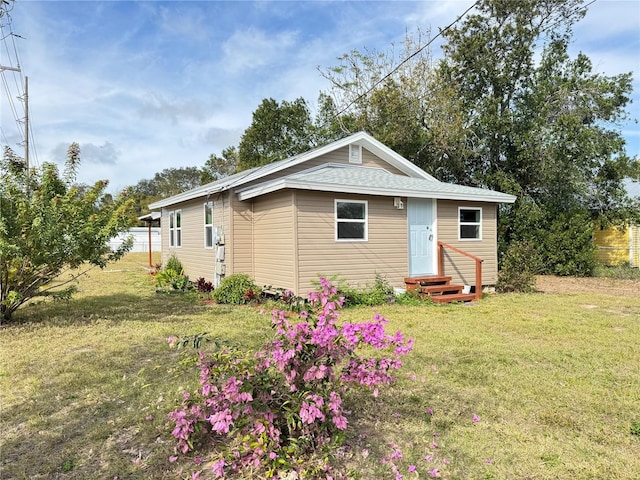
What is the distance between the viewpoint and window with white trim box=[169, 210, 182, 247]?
14.0 metres

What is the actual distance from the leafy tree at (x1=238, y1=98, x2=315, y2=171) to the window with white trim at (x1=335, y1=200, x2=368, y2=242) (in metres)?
18.5

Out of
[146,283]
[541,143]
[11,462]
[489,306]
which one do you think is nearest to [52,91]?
[146,283]

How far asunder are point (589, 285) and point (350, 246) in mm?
8119

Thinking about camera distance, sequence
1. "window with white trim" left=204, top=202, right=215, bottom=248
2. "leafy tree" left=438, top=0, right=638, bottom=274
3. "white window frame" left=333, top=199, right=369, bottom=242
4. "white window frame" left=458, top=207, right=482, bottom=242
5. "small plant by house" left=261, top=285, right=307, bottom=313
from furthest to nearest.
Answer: "leafy tree" left=438, top=0, right=638, bottom=274
"window with white trim" left=204, top=202, right=215, bottom=248
"white window frame" left=458, top=207, right=482, bottom=242
"white window frame" left=333, top=199, right=369, bottom=242
"small plant by house" left=261, top=285, right=307, bottom=313

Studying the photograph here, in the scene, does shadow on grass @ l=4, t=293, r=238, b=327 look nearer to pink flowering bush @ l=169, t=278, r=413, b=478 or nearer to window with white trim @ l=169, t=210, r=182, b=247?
window with white trim @ l=169, t=210, r=182, b=247

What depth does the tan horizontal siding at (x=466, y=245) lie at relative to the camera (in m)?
10.8

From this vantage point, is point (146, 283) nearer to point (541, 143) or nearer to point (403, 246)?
point (403, 246)

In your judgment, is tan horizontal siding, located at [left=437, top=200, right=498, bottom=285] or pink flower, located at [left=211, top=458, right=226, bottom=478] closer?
pink flower, located at [left=211, top=458, right=226, bottom=478]

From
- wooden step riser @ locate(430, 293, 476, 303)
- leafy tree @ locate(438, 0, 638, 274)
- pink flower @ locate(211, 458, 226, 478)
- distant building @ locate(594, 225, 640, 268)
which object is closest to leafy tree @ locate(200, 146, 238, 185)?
leafy tree @ locate(438, 0, 638, 274)

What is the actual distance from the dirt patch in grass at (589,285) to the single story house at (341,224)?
2.12m

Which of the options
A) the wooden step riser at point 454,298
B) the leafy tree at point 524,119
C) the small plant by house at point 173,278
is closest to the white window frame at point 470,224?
the wooden step riser at point 454,298

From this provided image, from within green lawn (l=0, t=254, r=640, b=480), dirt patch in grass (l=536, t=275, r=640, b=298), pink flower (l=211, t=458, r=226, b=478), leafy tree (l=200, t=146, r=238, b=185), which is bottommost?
dirt patch in grass (l=536, t=275, r=640, b=298)

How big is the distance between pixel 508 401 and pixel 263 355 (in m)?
2.37

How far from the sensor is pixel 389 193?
375 inches
